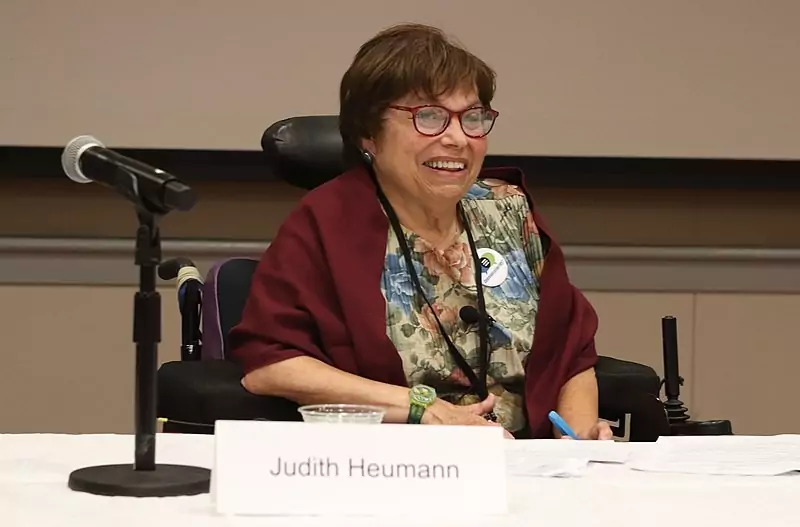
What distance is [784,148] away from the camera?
3.33m

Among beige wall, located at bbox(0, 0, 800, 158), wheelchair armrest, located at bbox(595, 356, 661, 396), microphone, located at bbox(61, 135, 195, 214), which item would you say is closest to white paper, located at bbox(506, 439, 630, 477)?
microphone, located at bbox(61, 135, 195, 214)

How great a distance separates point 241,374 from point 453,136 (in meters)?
0.55

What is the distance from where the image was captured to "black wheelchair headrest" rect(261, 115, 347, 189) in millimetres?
Result: 2334

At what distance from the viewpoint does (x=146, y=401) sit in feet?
3.95

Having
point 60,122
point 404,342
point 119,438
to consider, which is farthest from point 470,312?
point 60,122

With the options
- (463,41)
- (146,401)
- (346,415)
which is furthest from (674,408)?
(463,41)

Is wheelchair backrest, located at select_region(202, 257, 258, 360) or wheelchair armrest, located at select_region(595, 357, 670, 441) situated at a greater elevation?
wheelchair backrest, located at select_region(202, 257, 258, 360)

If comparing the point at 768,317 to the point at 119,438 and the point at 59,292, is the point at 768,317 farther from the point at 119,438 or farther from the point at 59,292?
the point at 119,438

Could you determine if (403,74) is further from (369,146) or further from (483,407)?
(483,407)

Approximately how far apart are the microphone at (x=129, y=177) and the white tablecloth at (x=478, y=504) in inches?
11.3

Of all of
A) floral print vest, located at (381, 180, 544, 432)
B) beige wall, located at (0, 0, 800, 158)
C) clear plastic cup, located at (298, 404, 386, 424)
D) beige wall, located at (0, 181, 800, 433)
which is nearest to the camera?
clear plastic cup, located at (298, 404, 386, 424)

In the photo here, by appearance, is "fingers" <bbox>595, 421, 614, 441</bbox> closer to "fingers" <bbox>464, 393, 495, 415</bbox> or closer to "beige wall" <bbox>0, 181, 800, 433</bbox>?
"fingers" <bbox>464, 393, 495, 415</bbox>

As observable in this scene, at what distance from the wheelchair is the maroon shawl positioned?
8 cm

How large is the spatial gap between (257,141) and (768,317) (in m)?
1.55
